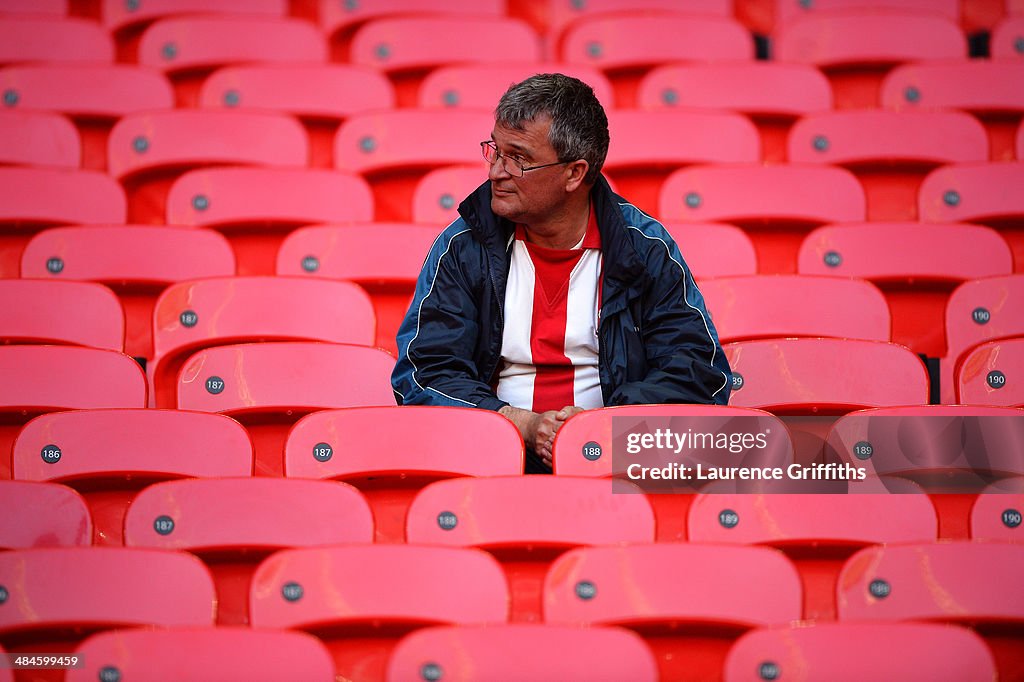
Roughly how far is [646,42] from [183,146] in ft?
5.28

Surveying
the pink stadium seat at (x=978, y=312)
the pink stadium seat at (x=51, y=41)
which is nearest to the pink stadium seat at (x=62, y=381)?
the pink stadium seat at (x=978, y=312)

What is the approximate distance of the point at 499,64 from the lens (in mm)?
4277

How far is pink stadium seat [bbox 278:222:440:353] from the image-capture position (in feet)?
11.1

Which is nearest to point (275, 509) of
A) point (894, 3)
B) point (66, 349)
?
point (66, 349)

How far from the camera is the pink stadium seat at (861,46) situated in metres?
4.45

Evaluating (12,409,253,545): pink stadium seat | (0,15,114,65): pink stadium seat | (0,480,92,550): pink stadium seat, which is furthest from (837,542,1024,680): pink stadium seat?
(0,15,114,65): pink stadium seat

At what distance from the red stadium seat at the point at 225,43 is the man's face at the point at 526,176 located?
195cm

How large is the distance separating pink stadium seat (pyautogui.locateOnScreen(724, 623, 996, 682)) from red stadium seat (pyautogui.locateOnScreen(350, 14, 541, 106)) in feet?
9.81

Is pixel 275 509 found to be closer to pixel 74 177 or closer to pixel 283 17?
pixel 74 177

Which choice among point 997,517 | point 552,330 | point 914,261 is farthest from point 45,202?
point 997,517

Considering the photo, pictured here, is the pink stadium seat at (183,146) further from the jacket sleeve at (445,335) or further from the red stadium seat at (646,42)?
the jacket sleeve at (445,335)

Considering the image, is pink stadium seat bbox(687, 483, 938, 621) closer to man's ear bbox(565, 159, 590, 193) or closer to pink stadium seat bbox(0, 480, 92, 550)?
man's ear bbox(565, 159, 590, 193)

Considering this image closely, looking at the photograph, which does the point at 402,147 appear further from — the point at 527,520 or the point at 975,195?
the point at 527,520

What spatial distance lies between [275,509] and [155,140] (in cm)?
201
